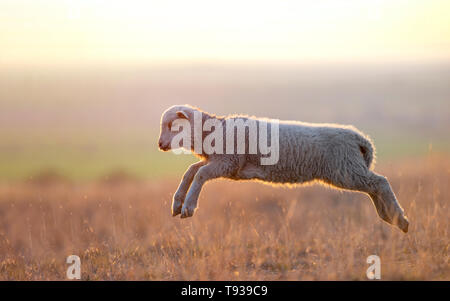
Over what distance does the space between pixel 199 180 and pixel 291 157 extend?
4.75 ft

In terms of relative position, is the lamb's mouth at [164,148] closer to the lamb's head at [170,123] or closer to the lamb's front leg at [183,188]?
the lamb's head at [170,123]

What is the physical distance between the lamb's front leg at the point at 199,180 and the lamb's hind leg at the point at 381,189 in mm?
1797

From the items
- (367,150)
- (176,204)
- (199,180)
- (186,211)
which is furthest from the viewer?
(367,150)

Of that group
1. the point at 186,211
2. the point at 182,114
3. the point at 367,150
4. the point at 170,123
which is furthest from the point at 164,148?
the point at 367,150

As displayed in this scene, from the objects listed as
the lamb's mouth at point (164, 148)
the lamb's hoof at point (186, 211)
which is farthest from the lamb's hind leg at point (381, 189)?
the lamb's mouth at point (164, 148)

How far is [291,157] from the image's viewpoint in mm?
7625

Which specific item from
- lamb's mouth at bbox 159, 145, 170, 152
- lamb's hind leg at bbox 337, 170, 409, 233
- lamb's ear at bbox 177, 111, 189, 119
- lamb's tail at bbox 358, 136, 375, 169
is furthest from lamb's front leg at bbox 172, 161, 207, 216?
lamb's tail at bbox 358, 136, 375, 169

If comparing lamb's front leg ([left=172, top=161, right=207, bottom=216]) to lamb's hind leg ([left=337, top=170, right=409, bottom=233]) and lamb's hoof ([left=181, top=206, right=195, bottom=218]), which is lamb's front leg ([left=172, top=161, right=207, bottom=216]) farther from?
lamb's hind leg ([left=337, top=170, right=409, bottom=233])

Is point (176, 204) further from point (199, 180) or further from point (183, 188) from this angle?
point (199, 180)

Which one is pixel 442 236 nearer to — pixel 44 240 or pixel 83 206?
pixel 44 240

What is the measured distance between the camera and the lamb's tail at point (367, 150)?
7.81m

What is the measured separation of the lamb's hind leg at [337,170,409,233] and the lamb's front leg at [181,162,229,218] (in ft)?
→ 5.89

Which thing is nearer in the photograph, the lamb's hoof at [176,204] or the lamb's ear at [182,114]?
the lamb's hoof at [176,204]

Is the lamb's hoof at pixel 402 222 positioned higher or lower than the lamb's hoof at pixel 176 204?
lower
